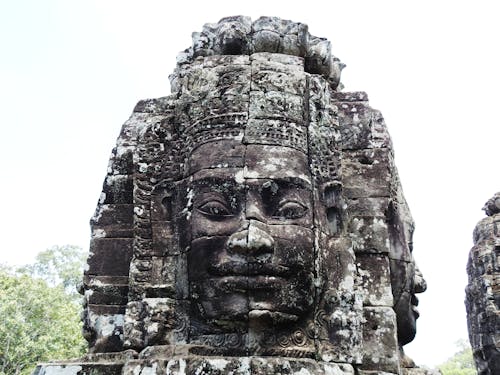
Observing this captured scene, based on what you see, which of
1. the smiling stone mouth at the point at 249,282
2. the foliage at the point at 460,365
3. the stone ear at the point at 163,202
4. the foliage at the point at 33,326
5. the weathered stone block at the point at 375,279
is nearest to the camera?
the smiling stone mouth at the point at 249,282

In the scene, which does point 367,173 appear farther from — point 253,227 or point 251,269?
point 251,269

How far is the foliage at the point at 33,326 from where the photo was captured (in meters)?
19.2

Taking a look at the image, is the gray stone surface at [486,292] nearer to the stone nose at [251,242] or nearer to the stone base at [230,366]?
the stone base at [230,366]

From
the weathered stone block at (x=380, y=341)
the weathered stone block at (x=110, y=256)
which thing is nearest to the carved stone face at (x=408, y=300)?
the weathered stone block at (x=380, y=341)

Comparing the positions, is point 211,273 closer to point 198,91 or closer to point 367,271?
point 367,271

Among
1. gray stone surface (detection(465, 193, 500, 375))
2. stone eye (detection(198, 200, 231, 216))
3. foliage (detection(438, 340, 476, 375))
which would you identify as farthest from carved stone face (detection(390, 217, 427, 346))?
foliage (detection(438, 340, 476, 375))

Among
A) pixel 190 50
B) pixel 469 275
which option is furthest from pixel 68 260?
pixel 190 50

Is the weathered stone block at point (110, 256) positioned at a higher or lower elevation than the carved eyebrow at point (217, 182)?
lower

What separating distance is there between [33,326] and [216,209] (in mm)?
16794

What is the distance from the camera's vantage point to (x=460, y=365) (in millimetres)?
36719

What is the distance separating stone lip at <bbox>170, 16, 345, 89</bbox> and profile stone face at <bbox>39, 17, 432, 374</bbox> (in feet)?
0.06

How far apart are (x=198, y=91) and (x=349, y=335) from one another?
2.69 m

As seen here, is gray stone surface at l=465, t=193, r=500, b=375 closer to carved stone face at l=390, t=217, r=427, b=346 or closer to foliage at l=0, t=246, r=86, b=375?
carved stone face at l=390, t=217, r=427, b=346

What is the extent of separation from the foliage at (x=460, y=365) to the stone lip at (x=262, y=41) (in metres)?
29.5
